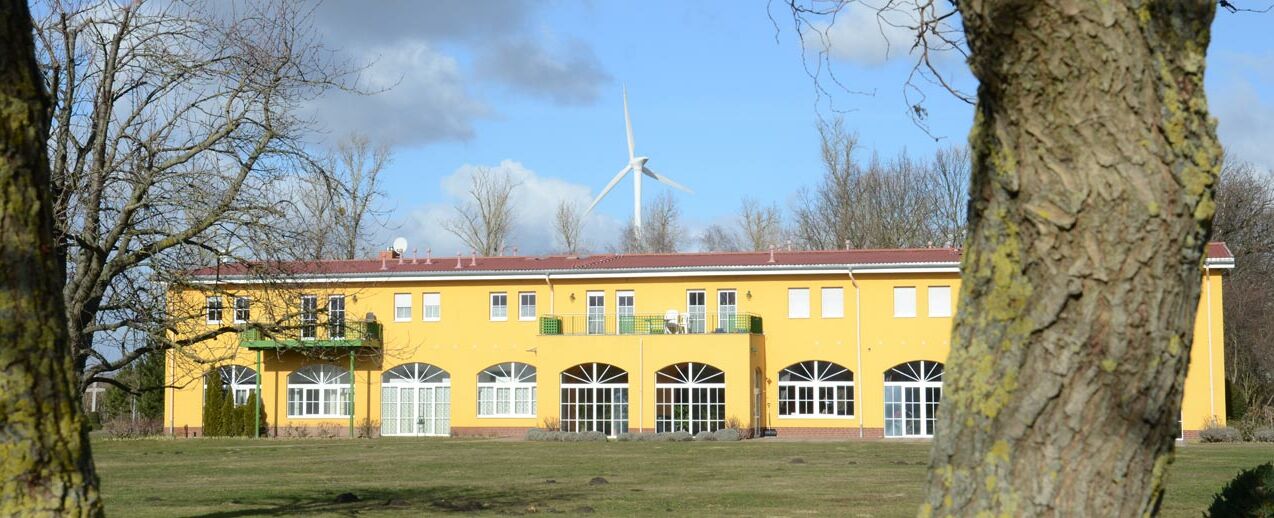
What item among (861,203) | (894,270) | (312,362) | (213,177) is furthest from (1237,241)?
(213,177)

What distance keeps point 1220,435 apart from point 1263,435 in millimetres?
1349

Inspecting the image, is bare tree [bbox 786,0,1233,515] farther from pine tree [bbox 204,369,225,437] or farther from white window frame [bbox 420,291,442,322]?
pine tree [bbox 204,369,225,437]

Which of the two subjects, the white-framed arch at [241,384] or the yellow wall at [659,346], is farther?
the white-framed arch at [241,384]

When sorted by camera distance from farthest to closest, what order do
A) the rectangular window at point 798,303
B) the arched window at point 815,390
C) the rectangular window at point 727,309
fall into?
the rectangular window at point 798,303 → the rectangular window at point 727,309 → the arched window at point 815,390

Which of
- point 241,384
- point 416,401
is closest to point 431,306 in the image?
point 416,401

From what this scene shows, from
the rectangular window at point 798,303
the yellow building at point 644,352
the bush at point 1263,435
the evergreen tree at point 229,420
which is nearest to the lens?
the bush at point 1263,435

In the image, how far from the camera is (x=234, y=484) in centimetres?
2170

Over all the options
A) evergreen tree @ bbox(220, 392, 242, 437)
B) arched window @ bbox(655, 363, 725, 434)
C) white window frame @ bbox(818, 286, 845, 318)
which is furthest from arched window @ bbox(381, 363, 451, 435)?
white window frame @ bbox(818, 286, 845, 318)

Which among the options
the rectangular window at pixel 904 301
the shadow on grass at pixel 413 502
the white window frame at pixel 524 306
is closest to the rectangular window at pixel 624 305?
the white window frame at pixel 524 306

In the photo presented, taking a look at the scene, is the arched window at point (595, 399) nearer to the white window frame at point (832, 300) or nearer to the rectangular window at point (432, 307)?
the rectangular window at point (432, 307)

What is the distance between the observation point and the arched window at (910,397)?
147 feet

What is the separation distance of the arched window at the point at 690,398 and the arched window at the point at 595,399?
1280mm

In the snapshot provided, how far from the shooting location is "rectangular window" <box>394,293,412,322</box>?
4941 cm

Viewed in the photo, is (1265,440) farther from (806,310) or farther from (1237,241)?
(1237,241)
